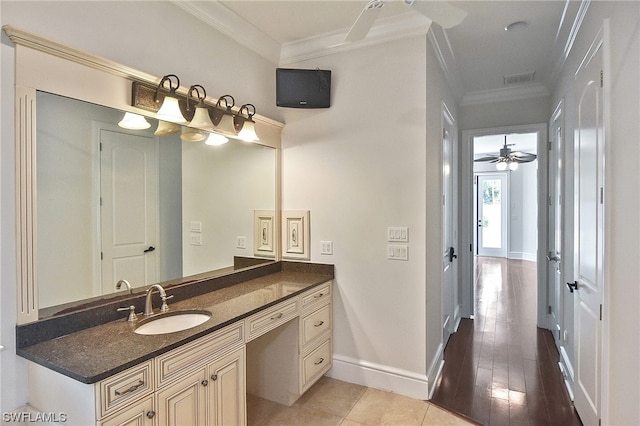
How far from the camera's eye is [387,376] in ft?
8.73

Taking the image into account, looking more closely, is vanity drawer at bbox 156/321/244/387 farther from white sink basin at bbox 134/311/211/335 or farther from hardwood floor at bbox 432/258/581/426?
hardwood floor at bbox 432/258/581/426

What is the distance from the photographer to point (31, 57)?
1481 mm

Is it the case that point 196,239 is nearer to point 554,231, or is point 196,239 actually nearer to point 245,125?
point 245,125

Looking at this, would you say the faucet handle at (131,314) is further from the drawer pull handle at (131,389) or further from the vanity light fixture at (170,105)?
the vanity light fixture at (170,105)

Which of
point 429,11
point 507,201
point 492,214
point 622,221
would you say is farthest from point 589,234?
point 492,214

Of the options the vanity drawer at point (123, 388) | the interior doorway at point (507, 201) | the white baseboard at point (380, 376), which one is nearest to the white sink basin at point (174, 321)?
the vanity drawer at point (123, 388)

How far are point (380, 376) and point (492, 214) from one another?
8140 millimetres

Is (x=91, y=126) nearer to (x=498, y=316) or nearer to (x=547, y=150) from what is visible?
(x=547, y=150)

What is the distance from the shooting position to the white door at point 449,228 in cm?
339

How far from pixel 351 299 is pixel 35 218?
82.3 inches

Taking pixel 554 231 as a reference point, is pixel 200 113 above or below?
above

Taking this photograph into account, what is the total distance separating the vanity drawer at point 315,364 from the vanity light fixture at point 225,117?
67.1 inches

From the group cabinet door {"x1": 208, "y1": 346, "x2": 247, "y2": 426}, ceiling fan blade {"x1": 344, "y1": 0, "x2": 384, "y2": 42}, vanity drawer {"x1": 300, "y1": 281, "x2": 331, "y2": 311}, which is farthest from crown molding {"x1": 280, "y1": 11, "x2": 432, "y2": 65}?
cabinet door {"x1": 208, "y1": 346, "x2": 247, "y2": 426}

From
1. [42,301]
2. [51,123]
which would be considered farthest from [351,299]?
[51,123]
